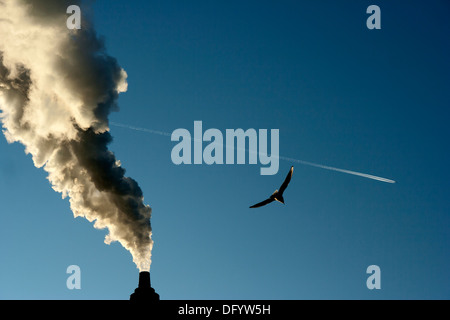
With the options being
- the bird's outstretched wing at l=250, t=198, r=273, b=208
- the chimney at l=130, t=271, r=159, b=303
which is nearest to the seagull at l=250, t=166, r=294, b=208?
the bird's outstretched wing at l=250, t=198, r=273, b=208

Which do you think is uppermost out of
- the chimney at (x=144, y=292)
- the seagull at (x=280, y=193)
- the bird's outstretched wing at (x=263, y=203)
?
the seagull at (x=280, y=193)

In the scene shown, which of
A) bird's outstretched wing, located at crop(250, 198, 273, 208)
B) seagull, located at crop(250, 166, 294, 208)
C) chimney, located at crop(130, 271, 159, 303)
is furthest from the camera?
bird's outstretched wing, located at crop(250, 198, 273, 208)

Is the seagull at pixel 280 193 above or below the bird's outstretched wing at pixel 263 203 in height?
above

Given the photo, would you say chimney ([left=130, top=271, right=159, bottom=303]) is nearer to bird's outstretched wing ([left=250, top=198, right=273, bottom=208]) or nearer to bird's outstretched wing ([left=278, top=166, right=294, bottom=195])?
bird's outstretched wing ([left=250, top=198, right=273, bottom=208])

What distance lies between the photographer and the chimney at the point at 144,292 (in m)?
24.5

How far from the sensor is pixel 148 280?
25188 millimetres

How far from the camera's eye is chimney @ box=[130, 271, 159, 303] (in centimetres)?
2453

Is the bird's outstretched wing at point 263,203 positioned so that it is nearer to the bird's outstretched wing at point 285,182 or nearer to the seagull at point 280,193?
the seagull at point 280,193

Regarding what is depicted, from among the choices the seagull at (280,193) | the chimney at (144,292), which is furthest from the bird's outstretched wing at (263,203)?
the chimney at (144,292)

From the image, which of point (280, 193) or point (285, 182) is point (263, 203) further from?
point (285, 182)
